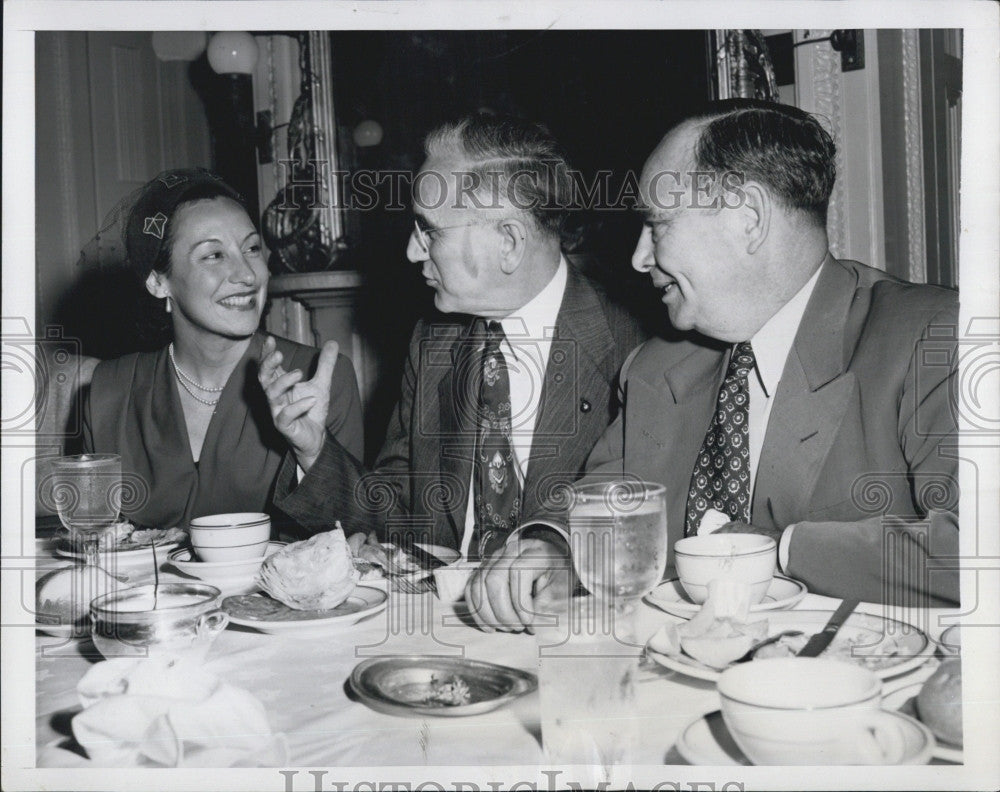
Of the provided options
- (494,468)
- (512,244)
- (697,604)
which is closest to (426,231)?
(512,244)

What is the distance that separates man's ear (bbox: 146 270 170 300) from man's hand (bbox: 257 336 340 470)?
23cm

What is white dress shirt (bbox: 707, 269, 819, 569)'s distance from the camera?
1.06 meters

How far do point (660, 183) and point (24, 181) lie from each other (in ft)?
2.53

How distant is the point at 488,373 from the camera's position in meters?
1.22

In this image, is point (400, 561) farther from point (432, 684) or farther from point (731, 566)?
point (731, 566)

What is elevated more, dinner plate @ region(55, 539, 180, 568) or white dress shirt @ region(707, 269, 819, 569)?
white dress shirt @ region(707, 269, 819, 569)

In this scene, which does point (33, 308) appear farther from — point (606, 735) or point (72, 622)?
point (606, 735)

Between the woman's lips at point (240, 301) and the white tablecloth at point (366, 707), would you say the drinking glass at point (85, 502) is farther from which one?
the woman's lips at point (240, 301)

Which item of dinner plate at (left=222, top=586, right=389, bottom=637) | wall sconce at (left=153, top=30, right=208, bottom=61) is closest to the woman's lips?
wall sconce at (left=153, top=30, right=208, bottom=61)

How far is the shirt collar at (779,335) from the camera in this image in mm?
1066

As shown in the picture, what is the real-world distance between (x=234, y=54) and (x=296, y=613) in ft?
3.33

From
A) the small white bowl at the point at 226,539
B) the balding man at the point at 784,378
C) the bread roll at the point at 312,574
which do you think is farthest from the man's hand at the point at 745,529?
the small white bowl at the point at 226,539

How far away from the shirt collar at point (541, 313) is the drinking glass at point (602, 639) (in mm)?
494

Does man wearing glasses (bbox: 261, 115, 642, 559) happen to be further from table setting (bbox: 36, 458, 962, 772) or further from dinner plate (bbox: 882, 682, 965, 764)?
dinner plate (bbox: 882, 682, 965, 764)
